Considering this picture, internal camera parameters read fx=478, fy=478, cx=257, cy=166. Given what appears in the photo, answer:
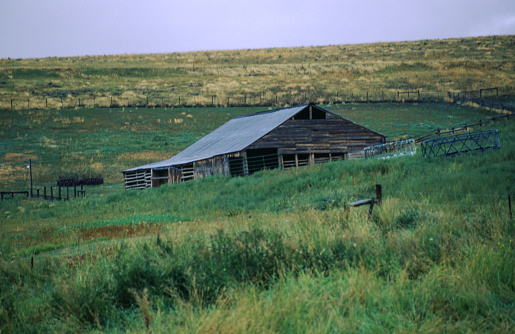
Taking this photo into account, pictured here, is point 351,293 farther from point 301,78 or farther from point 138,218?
point 301,78

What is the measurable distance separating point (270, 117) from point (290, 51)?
90959 mm

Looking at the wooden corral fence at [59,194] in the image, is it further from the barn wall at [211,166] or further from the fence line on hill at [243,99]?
the fence line on hill at [243,99]

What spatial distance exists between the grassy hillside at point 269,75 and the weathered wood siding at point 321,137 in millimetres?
32934

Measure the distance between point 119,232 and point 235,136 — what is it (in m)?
26.7

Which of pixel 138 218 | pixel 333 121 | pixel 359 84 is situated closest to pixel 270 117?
pixel 333 121

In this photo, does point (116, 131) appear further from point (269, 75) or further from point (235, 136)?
point (269, 75)

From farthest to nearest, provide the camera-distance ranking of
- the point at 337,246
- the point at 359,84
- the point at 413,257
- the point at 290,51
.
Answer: the point at 290,51 < the point at 359,84 < the point at 337,246 < the point at 413,257

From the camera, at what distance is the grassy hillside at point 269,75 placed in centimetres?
7631

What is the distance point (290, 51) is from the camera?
5069 inches

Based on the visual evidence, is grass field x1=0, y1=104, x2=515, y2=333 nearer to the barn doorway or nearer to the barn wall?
the barn wall

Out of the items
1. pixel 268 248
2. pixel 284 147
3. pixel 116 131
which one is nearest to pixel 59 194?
pixel 284 147

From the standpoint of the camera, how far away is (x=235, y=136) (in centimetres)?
4122

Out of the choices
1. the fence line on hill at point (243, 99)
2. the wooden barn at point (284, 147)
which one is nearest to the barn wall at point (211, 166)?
the wooden barn at point (284, 147)

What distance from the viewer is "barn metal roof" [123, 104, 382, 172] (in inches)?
1420
